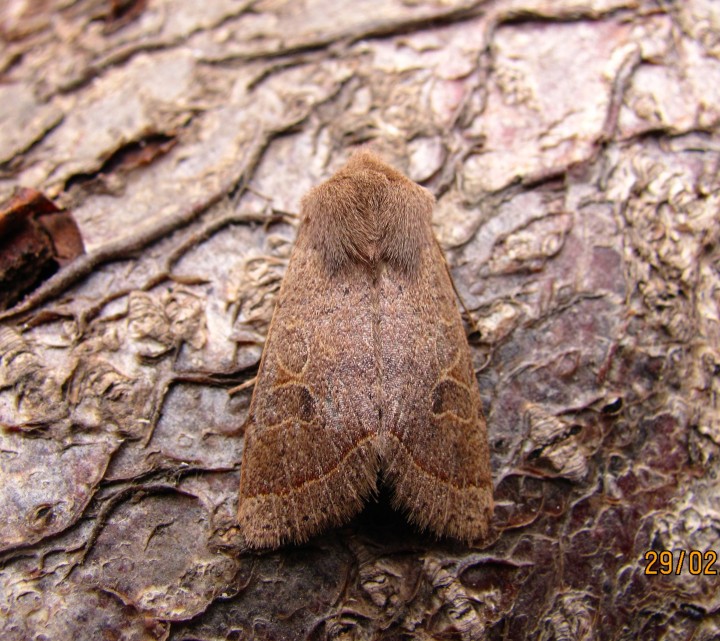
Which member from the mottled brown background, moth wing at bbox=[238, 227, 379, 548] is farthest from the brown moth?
the mottled brown background

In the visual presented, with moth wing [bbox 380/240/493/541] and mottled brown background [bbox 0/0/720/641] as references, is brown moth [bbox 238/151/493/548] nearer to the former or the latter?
moth wing [bbox 380/240/493/541]

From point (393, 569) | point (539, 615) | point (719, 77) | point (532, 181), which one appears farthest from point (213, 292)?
point (719, 77)

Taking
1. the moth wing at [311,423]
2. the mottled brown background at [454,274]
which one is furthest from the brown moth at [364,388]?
the mottled brown background at [454,274]

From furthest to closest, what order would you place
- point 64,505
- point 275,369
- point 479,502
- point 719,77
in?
point 719,77
point 275,369
point 479,502
point 64,505

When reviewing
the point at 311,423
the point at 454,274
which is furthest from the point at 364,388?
the point at 454,274

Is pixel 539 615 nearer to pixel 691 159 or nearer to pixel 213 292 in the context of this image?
pixel 213 292

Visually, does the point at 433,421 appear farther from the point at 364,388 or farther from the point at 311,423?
the point at 311,423

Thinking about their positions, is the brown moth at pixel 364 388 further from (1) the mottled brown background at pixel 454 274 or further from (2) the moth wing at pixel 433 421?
(1) the mottled brown background at pixel 454 274

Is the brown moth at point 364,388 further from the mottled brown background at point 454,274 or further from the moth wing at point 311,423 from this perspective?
the mottled brown background at point 454,274
